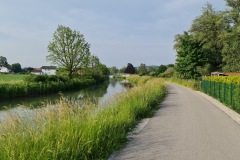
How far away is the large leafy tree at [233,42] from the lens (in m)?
47.4

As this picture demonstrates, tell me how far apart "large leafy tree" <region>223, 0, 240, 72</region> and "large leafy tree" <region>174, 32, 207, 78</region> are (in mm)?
6602

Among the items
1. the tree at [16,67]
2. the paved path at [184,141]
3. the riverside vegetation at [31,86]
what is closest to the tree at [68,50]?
the riverside vegetation at [31,86]

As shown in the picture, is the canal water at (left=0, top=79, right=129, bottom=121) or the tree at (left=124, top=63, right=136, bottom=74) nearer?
the canal water at (left=0, top=79, right=129, bottom=121)

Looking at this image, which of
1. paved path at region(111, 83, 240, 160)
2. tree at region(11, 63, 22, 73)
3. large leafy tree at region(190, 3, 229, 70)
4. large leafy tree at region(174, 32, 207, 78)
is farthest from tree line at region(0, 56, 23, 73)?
paved path at region(111, 83, 240, 160)

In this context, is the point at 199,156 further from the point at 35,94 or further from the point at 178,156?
the point at 35,94

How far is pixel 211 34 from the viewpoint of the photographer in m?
57.5

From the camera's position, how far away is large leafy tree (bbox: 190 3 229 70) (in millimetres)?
56625

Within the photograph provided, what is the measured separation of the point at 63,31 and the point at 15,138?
59.2 m

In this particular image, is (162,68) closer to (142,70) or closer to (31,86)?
(142,70)

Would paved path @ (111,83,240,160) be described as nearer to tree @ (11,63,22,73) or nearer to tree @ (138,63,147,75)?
tree @ (138,63,147,75)

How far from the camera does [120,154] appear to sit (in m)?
7.00

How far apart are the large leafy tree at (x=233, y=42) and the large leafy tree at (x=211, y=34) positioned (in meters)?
4.32

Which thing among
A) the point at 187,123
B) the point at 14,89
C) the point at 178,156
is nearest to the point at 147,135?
the point at 178,156

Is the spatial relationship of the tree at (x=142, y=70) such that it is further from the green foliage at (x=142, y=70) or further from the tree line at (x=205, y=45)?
the tree line at (x=205, y=45)
